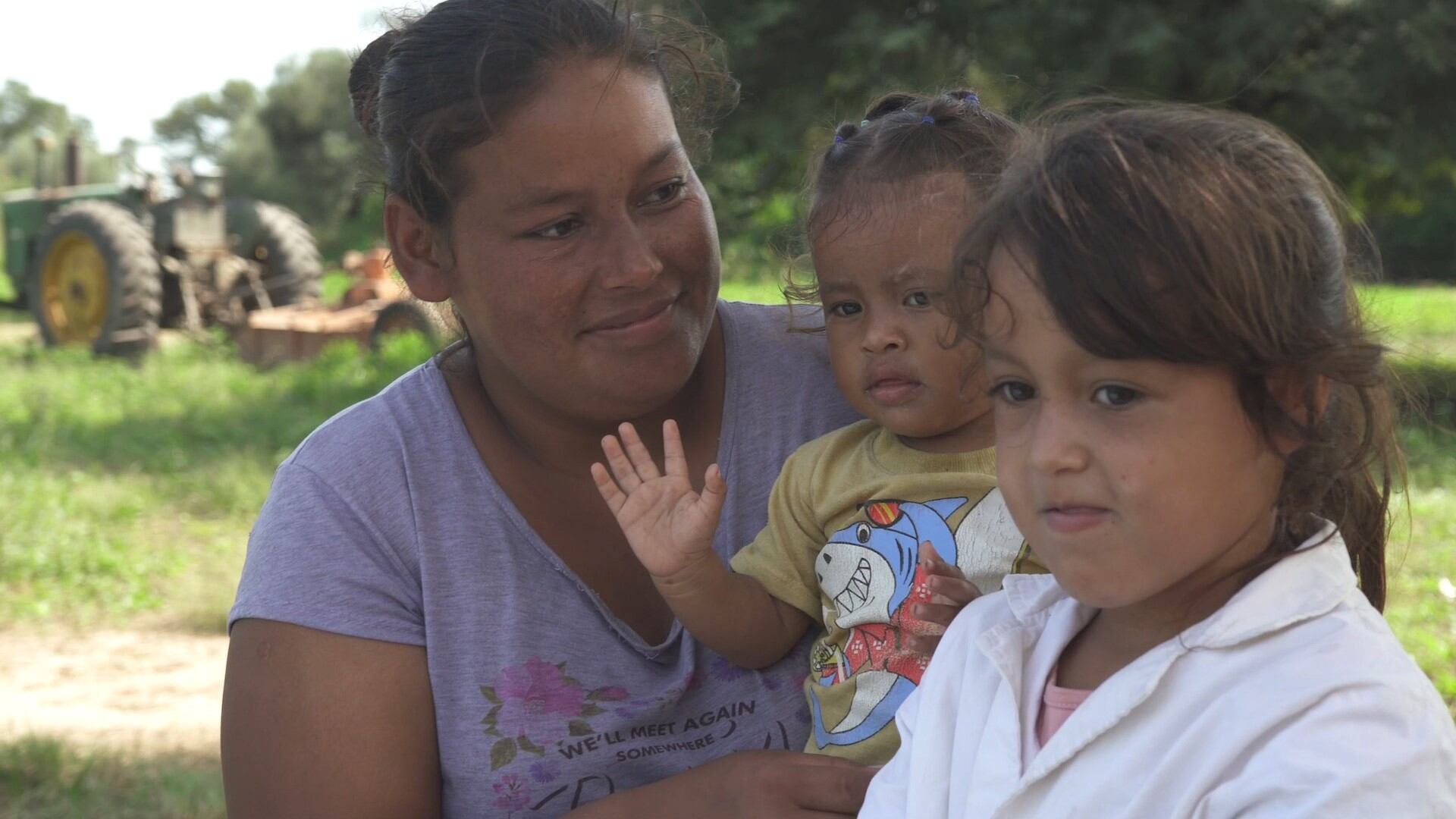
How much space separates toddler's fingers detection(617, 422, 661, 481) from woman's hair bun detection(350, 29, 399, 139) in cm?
68

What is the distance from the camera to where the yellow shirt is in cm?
192

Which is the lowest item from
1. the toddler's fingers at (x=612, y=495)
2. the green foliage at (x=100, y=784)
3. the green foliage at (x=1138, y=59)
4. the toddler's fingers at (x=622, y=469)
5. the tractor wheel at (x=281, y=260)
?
the green foliage at (x=100, y=784)

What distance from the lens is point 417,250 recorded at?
2.23 meters

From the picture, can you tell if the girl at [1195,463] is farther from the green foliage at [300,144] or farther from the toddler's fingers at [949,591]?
the green foliage at [300,144]

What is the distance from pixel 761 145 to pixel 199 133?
→ 88.6ft

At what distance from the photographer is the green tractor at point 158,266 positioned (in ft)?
37.8

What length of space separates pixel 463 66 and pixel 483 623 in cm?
79

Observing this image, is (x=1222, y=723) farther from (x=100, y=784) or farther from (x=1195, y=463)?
(x=100, y=784)

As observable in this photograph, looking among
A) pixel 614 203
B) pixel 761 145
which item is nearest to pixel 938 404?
pixel 614 203

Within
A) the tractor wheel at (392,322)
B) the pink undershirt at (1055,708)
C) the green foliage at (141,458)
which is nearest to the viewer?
the pink undershirt at (1055,708)

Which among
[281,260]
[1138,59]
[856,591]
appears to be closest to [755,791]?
[856,591]

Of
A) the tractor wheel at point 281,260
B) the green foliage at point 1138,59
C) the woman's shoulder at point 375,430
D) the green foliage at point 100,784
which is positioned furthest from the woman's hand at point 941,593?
the tractor wheel at point 281,260

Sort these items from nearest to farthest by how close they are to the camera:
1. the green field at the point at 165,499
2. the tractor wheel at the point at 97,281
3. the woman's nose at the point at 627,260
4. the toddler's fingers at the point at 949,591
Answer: the toddler's fingers at the point at 949,591 → the woman's nose at the point at 627,260 → the green field at the point at 165,499 → the tractor wheel at the point at 97,281

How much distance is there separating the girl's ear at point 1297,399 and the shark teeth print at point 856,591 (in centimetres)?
74
